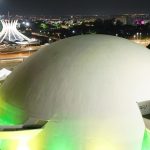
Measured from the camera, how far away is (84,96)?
9586 mm

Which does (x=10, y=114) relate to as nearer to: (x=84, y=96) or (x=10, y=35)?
(x=84, y=96)

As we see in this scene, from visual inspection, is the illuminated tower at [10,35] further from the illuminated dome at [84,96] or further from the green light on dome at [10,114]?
the green light on dome at [10,114]

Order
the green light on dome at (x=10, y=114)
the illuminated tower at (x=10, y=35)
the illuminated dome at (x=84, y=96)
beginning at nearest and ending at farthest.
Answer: the illuminated dome at (x=84, y=96), the green light on dome at (x=10, y=114), the illuminated tower at (x=10, y=35)

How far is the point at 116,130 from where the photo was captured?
9.23 metres

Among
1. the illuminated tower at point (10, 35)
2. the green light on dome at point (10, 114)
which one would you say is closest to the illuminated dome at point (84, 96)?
the green light on dome at point (10, 114)

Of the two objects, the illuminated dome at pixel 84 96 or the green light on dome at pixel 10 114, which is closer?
the illuminated dome at pixel 84 96

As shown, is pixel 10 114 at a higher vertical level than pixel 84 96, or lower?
lower

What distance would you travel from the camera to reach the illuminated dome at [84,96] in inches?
364

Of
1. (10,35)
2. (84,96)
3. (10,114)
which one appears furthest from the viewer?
(10,35)

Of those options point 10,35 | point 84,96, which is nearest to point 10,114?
point 84,96

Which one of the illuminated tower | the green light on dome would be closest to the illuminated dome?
the green light on dome

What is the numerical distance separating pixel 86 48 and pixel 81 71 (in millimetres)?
959

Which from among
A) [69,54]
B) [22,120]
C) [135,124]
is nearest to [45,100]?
[22,120]

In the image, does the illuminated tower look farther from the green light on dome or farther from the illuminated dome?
the green light on dome
